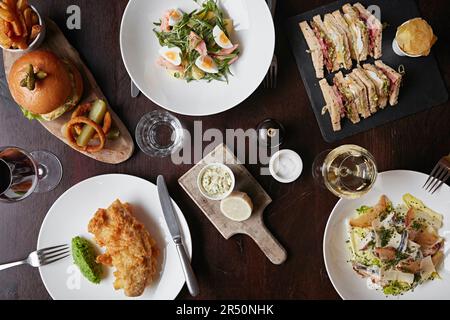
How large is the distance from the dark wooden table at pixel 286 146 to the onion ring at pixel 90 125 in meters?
0.10

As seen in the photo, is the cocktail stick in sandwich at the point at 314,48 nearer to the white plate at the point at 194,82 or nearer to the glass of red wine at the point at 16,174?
the white plate at the point at 194,82

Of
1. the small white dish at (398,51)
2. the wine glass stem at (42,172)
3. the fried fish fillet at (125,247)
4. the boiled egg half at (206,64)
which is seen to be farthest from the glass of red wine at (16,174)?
the small white dish at (398,51)

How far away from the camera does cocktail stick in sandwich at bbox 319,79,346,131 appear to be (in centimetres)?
190

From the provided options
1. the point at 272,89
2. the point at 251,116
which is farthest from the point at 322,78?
the point at 251,116

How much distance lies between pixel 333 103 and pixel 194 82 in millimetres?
598

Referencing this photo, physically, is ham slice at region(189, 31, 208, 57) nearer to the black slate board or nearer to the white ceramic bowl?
the black slate board

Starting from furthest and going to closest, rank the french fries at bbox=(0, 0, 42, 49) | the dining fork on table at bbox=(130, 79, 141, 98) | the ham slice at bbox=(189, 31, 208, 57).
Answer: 1. the dining fork on table at bbox=(130, 79, 141, 98)
2. the ham slice at bbox=(189, 31, 208, 57)
3. the french fries at bbox=(0, 0, 42, 49)

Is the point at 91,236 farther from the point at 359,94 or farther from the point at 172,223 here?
the point at 359,94

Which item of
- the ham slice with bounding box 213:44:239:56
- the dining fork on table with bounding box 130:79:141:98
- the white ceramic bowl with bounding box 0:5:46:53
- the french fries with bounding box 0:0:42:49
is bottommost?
the dining fork on table with bounding box 130:79:141:98

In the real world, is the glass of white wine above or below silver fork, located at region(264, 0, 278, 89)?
below

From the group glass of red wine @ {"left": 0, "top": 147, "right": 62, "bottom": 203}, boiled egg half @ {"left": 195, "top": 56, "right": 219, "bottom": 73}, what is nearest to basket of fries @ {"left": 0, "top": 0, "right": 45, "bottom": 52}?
glass of red wine @ {"left": 0, "top": 147, "right": 62, "bottom": 203}

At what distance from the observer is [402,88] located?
1.95m

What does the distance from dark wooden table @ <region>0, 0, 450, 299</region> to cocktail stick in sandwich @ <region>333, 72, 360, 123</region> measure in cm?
9
